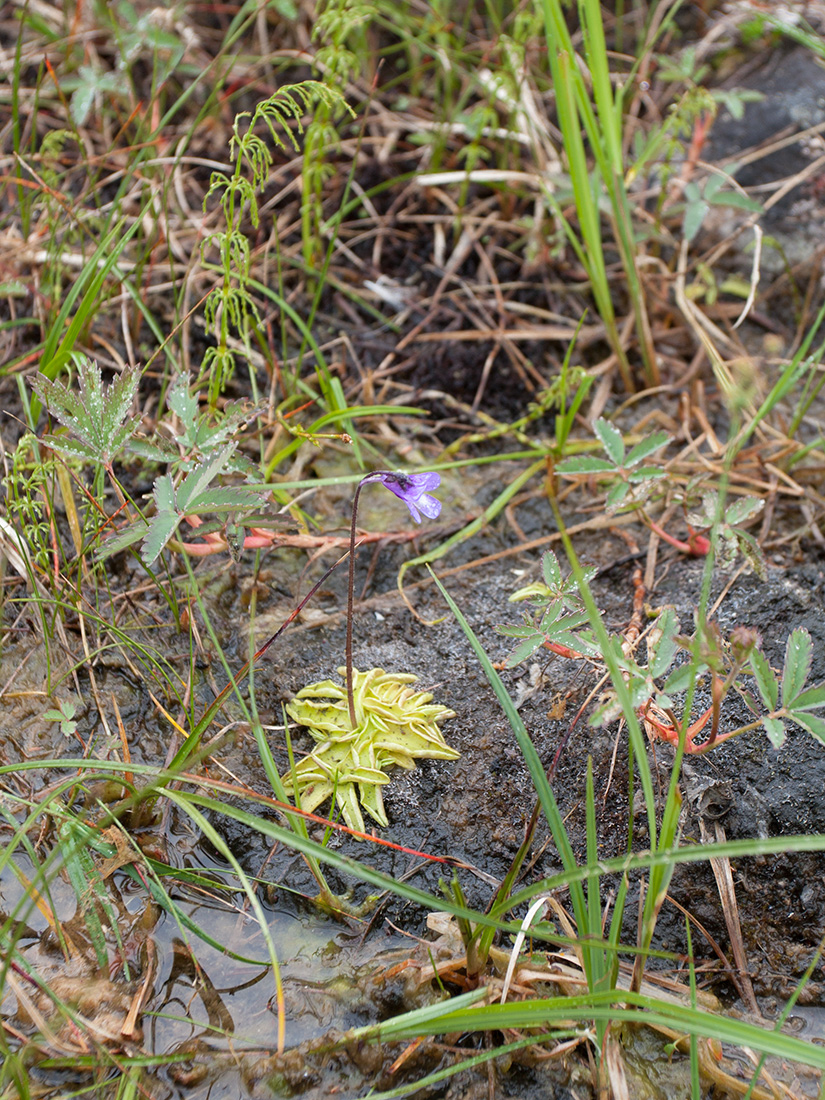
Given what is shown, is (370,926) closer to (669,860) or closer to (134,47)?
(669,860)

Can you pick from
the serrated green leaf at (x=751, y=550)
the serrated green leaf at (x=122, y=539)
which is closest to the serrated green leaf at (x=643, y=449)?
the serrated green leaf at (x=751, y=550)

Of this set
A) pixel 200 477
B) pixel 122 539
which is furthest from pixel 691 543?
pixel 122 539

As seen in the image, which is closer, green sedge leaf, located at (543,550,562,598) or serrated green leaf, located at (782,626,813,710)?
serrated green leaf, located at (782,626,813,710)

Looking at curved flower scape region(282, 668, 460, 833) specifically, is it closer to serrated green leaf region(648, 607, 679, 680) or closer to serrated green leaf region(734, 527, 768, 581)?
serrated green leaf region(648, 607, 679, 680)

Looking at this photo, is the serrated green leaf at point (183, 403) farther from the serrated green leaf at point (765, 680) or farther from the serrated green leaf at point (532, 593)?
the serrated green leaf at point (765, 680)

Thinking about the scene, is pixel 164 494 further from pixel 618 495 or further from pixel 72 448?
pixel 618 495

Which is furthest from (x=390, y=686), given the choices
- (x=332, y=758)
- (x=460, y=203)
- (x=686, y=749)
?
(x=460, y=203)

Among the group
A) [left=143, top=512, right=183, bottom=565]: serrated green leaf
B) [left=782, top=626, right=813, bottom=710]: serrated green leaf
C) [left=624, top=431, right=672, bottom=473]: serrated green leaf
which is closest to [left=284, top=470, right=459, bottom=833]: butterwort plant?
[left=143, top=512, right=183, bottom=565]: serrated green leaf
